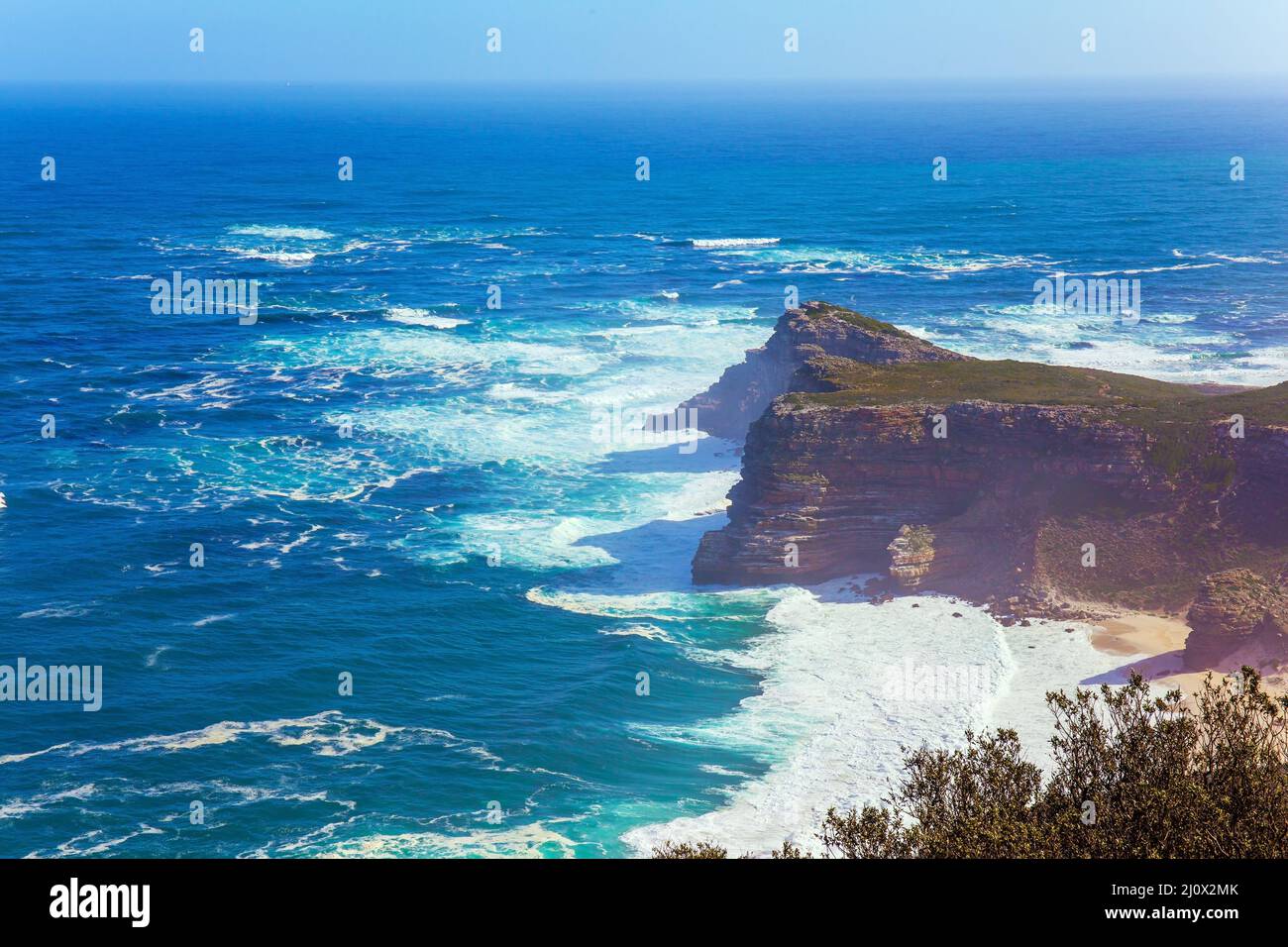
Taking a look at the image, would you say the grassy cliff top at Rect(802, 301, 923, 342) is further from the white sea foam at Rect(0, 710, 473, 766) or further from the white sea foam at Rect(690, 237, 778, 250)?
the white sea foam at Rect(690, 237, 778, 250)

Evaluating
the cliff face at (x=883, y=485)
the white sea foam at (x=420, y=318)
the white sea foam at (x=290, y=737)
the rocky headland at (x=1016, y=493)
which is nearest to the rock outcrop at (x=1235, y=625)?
the rocky headland at (x=1016, y=493)

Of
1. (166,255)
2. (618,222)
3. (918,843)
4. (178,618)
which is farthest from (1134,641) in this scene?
(618,222)

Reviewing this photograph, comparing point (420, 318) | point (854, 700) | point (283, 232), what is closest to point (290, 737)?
point (854, 700)

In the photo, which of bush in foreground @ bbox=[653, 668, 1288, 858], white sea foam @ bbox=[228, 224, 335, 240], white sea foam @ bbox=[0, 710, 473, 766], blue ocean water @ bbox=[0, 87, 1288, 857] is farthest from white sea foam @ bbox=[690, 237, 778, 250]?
bush in foreground @ bbox=[653, 668, 1288, 858]

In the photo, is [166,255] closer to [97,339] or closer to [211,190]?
[97,339]

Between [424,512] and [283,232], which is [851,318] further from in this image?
[283,232]
